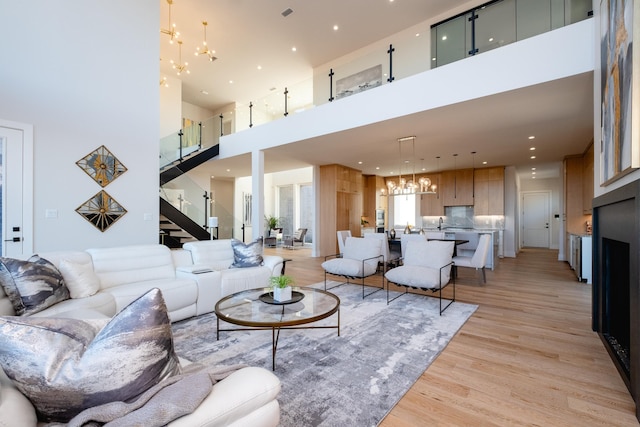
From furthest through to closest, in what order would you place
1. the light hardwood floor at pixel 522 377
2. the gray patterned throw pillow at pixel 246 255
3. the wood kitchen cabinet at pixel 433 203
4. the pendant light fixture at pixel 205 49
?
the wood kitchen cabinet at pixel 433 203, the pendant light fixture at pixel 205 49, the gray patterned throw pillow at pixel 246 255, the light hardwood floor at pixel 522 377

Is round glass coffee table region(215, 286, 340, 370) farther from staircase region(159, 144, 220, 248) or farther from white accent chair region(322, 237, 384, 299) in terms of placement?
staircase region(159, 144, 220, 248)

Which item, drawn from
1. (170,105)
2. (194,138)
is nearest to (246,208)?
(194,138)

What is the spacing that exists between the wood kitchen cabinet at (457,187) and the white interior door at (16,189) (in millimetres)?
10006

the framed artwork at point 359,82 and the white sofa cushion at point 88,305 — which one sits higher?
the framed artwork at point 359,82

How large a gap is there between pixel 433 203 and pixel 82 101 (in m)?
9.56

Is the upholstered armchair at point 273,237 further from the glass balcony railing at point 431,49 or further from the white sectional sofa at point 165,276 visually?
the white sectional sofa at point 165,276

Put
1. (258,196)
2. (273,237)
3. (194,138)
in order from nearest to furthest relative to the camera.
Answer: (258,196) < (194,138) < (273,237)

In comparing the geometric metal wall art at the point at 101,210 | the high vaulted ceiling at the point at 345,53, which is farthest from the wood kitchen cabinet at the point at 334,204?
the geometric metal wall art at the point at 101,210

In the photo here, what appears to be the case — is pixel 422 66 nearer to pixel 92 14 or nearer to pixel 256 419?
pixel 92 14

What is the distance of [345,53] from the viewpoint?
25.6 feet

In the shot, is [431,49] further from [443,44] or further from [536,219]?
[536,219]

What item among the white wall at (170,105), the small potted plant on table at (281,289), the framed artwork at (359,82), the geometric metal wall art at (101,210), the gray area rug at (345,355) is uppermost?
the white wall at (170,105)

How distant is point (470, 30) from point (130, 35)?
17.5 ft

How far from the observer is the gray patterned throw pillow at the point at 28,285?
7.29ft
